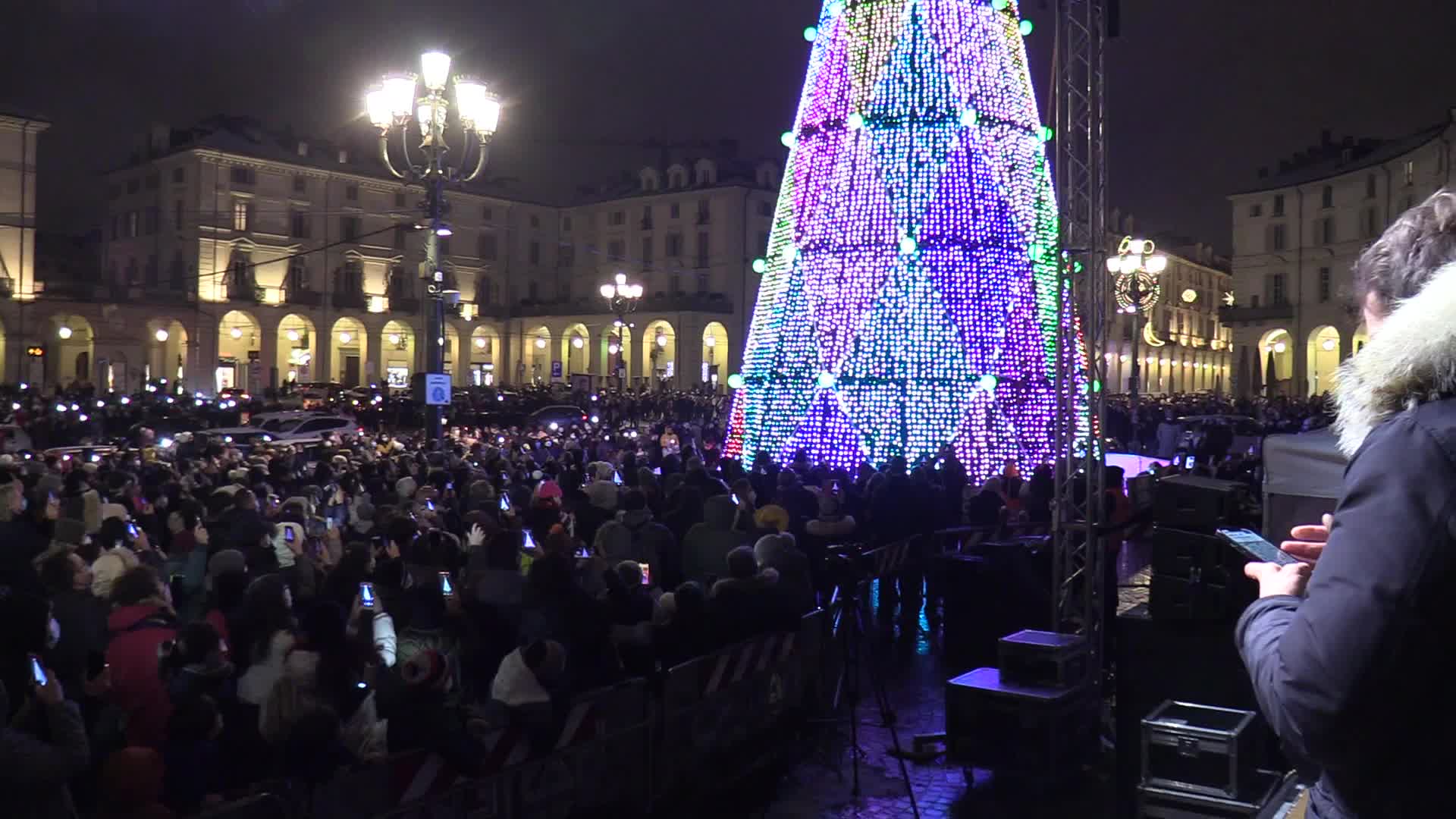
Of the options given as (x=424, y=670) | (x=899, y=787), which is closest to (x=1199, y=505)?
(x=899, y=787)

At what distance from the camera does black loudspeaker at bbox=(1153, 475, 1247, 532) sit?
5.86 m

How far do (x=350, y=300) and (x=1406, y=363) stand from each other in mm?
64182

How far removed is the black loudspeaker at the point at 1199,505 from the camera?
586 cm

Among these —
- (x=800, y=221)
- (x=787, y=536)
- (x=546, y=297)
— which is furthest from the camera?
(x=546, y=297)

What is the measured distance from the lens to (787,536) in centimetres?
804

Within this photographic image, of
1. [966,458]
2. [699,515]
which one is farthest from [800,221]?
[699,515]

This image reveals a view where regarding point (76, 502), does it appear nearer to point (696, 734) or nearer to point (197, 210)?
point (696, 734)

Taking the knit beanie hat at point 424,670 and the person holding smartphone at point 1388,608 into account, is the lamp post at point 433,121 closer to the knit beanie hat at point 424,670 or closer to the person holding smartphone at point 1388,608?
the knit beanie hat at point 424,670

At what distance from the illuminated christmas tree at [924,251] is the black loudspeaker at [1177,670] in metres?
8.48

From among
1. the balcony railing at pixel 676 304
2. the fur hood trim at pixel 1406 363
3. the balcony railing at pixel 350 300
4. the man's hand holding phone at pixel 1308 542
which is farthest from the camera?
the balcony railing at pixel 350 300

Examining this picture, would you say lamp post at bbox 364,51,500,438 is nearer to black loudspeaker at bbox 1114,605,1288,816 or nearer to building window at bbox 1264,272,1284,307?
black loudspeaker at bbox 1114,605,1288,816

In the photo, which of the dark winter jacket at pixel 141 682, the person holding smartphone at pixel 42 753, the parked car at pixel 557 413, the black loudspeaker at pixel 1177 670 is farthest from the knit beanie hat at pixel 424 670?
the parked car at pixel 557 413

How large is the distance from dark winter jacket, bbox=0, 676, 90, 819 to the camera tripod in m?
4.11

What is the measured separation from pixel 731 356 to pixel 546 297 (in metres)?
16.9
